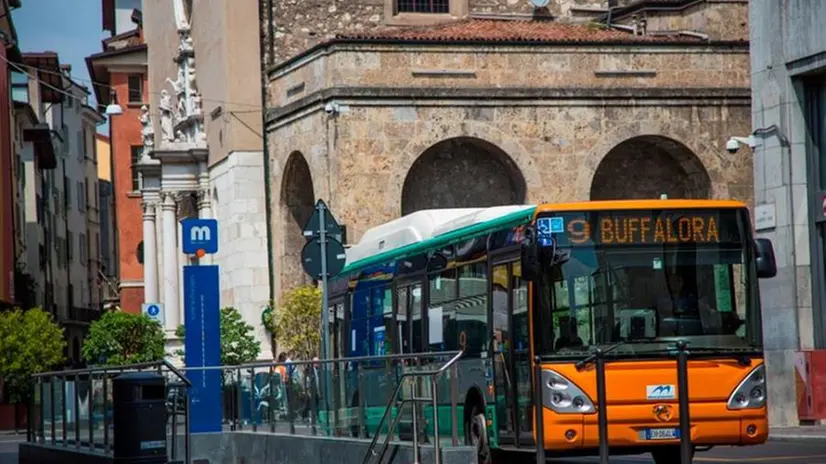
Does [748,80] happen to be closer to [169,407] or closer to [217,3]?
[217,3]

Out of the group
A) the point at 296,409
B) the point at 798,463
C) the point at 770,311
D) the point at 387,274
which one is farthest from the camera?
the point at 770,311

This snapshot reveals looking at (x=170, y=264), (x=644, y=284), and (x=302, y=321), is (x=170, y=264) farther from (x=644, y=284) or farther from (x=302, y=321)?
(x=644, y=284)

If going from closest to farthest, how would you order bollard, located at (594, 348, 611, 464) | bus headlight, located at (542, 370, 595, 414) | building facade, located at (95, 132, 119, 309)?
bollard, located at (594, 348, 611, 464), bus headlight, located at (542, 370, 595, 414), building facade, located at (95, 132, 119, 309)

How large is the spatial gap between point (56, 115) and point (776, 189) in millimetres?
69861

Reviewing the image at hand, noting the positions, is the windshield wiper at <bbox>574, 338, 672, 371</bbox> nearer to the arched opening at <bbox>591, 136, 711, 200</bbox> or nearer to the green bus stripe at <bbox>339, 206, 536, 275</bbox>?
the green bus stripe at <bbox>339, 206, 536, 275</bbox>

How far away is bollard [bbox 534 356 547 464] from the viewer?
19.0 meters

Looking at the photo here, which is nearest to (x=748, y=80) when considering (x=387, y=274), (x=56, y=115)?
(x=387, y=274)

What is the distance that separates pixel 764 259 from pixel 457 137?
23.6m

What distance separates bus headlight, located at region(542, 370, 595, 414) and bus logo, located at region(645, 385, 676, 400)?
613 millimetres

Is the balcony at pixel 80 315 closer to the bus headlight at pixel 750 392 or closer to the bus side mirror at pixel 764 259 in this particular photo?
the bus side mirror at pixel 764 259

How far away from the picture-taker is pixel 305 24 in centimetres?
4912

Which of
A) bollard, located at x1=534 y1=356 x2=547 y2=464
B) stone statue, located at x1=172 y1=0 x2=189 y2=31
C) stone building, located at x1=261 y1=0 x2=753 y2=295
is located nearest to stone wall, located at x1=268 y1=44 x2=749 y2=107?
stone building, located at x1=261 y1=0 x2=753 y2=295

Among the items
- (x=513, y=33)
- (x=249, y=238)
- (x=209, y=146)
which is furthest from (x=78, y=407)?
(x=209, y=146)

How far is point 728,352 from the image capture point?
763 inches
